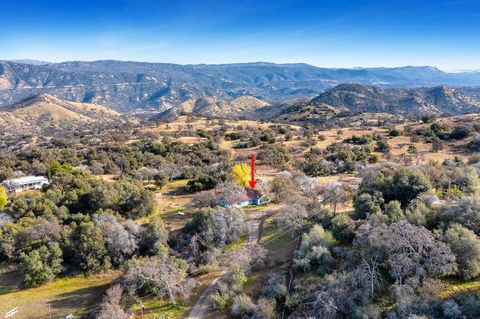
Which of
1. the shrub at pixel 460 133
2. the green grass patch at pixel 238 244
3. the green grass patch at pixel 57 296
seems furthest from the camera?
the shrub at pixel 460 133

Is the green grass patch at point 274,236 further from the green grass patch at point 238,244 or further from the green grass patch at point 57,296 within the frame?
the green grass patch at point 57,296

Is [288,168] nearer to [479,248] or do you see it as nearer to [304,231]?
[304,231]

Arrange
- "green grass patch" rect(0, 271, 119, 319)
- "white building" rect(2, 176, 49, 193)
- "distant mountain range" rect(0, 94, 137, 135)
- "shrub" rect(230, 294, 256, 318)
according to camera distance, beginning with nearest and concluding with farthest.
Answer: "shrub" rect(230, 294, 256, 318) → "green grass patch" rect(0, 271, 119, 319) → "white building" rect(2, 176, 49, 193) → "distant mountain range" rect(0, 94, 137, 135)

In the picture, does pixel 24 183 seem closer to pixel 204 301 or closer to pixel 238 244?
pixel 238 244

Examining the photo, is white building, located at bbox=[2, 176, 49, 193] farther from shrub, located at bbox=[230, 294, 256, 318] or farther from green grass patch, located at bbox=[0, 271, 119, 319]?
shrub, located at bbox=[230, 294, 256, 318]

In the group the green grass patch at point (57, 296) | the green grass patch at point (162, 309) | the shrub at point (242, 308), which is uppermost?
the shrub at point (242, 308)

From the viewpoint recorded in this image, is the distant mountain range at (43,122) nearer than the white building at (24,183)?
No

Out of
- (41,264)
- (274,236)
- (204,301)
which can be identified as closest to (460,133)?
(274,236)

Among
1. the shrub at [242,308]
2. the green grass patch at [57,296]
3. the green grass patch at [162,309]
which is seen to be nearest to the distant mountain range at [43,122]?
the green grass patch at [57,296]

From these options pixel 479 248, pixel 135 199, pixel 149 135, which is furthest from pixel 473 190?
pixel 149 135

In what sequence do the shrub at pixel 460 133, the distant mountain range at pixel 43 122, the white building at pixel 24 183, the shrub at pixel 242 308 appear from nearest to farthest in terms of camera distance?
the shrub at pixel 242 308, the white building at pixel 24 183, the shrub at pixel 460 133, the distant mountain range at pixel 43 122

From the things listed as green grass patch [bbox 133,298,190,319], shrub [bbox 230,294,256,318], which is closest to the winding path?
green grass patch [bbox 133,298,190,319]
